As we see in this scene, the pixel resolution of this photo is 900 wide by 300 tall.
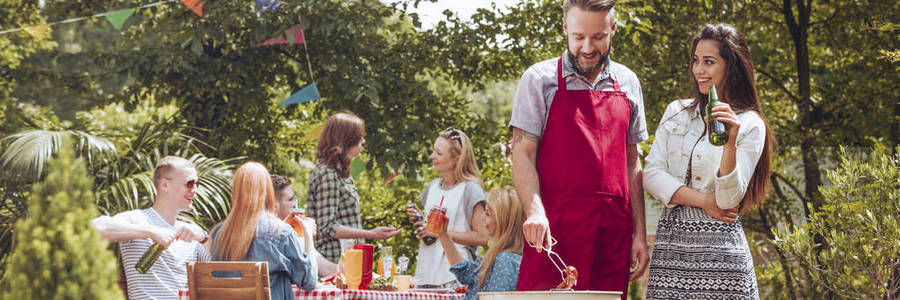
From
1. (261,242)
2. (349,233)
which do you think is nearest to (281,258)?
(261,242)

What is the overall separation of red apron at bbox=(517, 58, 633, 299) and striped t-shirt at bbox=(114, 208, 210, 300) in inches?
76.6

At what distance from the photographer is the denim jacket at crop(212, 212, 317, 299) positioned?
411 cm

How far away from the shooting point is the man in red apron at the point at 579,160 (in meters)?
2.85

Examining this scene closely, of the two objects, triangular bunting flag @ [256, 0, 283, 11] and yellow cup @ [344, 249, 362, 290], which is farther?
triangular bunting flag @ [256, 0, 283, 11]

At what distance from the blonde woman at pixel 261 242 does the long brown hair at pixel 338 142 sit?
1.15 metres

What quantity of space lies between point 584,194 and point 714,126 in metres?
0.47

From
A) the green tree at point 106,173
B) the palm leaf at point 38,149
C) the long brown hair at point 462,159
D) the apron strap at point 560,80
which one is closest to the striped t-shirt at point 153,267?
the long brown hair at point 462,159

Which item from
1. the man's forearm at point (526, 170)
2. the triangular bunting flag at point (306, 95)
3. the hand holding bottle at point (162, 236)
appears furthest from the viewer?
the triangular bunting flag at point (306, 95)

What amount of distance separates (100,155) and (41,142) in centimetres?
46

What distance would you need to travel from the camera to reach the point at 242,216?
4.17 m

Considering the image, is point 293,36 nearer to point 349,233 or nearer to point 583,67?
point 349,233

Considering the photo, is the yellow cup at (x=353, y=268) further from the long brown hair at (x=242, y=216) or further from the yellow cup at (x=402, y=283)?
the long brown hair at (x=242, y=216)

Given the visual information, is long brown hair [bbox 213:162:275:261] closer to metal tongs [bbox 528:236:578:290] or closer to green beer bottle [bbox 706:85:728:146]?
metal tongs [bbox 528:236:578:290]

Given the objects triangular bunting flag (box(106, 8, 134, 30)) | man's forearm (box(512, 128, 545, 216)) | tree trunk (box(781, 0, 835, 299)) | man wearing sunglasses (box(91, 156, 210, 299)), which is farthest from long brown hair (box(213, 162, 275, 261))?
tree trunk (box(781, 0, 835, 299))
